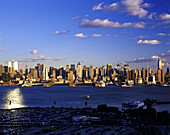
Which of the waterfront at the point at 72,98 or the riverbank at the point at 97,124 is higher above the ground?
the riverbank at the point at 97,124

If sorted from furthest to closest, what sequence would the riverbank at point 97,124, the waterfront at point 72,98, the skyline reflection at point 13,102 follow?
1. the waterfront at point 72,98
2. the skyline reflection at point 13,102
3. the riverbank at point 97,124

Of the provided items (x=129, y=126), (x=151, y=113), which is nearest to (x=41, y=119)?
(x=129, y=126)

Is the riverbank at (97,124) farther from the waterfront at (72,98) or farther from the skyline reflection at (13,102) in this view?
the skyline reflection at (13,102)

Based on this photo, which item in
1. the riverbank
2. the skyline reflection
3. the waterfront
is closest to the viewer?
the riverbank

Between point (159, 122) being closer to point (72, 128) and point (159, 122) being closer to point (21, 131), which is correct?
point (72, 128)

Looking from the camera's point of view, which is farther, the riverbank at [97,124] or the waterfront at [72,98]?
the waterfront at [72,98]

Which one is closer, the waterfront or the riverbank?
the riverbank

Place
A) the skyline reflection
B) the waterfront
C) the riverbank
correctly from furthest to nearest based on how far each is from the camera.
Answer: the waterfront
the skyline reflection
the riverbank

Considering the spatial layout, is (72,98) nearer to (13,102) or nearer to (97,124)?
(13,102)

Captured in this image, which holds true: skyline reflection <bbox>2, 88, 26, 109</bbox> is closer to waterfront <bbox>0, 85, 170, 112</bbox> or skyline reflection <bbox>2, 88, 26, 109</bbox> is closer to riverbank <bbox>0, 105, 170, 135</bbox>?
waterfront <bbox>0, 85, 170, 112</bbox>

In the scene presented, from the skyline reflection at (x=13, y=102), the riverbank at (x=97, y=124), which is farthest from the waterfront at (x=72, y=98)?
the riverbank at (x=97, y=124)

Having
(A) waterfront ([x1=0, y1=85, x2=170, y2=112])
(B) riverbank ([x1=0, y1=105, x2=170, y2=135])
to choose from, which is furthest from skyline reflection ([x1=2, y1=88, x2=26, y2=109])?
(B) riverbank ([x1=0, y1=105, x2=170, y2=135])
